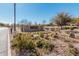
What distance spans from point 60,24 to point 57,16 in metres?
0.10

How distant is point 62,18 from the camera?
1952 millimetres

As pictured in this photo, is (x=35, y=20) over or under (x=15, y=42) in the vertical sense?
over

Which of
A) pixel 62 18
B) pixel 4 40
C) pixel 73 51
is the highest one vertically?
pixel 62 18

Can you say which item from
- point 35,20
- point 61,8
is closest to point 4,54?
point 35,20

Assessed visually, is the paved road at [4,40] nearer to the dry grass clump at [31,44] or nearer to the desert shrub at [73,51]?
the dry grass clump at [31,44]

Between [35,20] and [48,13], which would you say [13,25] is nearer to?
[35,20]

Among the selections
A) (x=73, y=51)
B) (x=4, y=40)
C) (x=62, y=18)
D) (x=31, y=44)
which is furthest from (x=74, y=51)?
(x=4, y=40)

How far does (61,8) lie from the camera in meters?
1.95

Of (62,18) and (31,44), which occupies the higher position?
(62,18)

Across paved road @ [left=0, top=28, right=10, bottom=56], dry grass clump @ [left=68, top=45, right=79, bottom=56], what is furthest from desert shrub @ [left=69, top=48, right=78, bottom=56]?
paved road @ [left=0, top=28, right=10, bottom=56]

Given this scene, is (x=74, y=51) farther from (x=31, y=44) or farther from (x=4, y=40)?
(x=4, y=40)

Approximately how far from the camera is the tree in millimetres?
1946

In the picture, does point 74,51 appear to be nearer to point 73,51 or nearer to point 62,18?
point 73,51

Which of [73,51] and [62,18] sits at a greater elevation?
[62,18]
